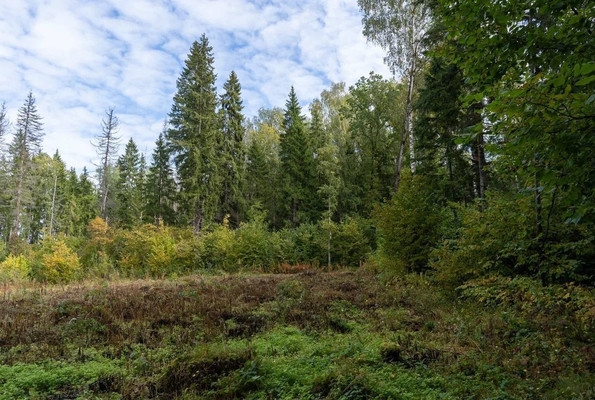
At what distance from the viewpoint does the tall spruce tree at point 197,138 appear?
26.0m

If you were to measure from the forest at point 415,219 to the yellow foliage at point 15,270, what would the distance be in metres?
0.11

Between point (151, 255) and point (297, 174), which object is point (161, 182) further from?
point (151, 255)

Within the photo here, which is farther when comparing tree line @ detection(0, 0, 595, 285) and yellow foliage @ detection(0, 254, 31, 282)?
yellow foliage @ detection(0, 254, 31, 282)

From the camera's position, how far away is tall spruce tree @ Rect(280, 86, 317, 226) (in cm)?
2912

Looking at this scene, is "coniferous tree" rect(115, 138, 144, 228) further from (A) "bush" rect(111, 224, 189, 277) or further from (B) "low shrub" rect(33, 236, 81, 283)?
(B) "low shrub" rect(33, 236, 81, 283)

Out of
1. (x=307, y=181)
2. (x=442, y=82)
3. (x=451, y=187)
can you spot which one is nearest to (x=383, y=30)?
(x=442, y=82)

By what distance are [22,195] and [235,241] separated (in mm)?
27807

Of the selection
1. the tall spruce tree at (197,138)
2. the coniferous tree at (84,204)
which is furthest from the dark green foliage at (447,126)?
the coniferous tree at (84,204)

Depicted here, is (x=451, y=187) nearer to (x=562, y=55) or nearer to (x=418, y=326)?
(x=418, y=326)

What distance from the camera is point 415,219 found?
35.0 feet

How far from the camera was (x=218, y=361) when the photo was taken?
480 centimetres

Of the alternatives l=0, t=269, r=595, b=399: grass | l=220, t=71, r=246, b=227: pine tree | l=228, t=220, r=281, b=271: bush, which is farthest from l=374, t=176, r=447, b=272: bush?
l=220, t=71, r=246, b=227: pine tree

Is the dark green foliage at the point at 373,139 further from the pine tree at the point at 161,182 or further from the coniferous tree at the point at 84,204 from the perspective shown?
the coniferous tree at the point at 84,204

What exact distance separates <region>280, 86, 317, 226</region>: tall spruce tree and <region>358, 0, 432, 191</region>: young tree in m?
11.0
